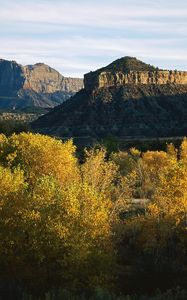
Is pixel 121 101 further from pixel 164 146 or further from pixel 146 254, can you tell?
pixel 146 254

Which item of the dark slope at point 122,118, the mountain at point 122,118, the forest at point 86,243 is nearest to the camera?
the forest at point 86,243

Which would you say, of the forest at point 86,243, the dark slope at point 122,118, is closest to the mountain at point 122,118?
the dark slope at point 122,118

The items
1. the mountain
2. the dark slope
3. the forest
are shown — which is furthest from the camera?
the dark slope

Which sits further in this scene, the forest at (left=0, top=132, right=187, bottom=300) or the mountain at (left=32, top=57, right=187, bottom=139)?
the mountain at (left=32, top=57, right=187, bottom=139)

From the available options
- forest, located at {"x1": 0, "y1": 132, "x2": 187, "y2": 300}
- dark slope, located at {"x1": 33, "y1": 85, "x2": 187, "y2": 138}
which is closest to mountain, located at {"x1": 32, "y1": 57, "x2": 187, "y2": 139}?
dark slope, located at {"x1": 33, "y1": 85, "x2": 187, "y2": 138}

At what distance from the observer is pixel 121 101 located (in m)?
192

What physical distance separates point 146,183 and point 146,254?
921 inches

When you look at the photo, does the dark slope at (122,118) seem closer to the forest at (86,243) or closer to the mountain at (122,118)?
the mountain at (122,118)

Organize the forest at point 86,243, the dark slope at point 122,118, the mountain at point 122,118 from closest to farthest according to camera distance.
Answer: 1. the forest at point 86,243
2. the mountain at point 122,118
3. the dark slope at point 122,118

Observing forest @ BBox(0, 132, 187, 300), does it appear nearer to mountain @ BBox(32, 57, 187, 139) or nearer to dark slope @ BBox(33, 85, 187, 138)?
mountain @ BBox(32, 57, 187, 139)

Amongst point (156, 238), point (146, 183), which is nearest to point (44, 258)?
point (156, 238)

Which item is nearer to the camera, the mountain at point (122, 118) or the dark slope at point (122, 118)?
the mountain at point (122, 118)

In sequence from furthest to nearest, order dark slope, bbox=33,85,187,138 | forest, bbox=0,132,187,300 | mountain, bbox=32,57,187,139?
dark slope, bbox=33,85,187,138 → mountain, bbox=32,57,187,139 → forest, bbox=0,132,187,300

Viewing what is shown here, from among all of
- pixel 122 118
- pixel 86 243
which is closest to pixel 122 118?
pixel 122 118
